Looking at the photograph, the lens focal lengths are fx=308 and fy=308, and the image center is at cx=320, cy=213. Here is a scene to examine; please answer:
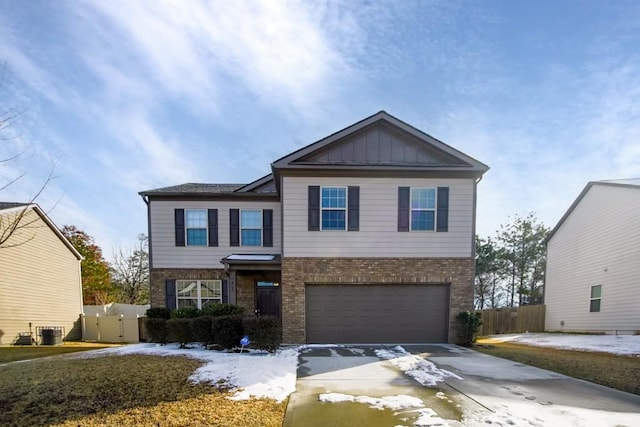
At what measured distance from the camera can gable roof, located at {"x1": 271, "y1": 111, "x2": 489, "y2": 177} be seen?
10164 millimetres

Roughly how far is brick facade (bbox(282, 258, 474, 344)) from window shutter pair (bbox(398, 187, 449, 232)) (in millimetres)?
1128

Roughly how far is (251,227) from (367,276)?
536 centimetres

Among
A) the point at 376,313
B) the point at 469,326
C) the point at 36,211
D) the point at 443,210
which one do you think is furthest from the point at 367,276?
the point at 36,211

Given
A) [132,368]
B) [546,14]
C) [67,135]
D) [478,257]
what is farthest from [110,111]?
[478,257]

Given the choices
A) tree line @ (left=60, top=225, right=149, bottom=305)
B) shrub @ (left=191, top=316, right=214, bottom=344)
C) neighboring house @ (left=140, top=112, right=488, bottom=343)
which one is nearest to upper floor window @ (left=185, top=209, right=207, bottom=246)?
shrub @ (left=191, top=316, right=214, bottom=344)

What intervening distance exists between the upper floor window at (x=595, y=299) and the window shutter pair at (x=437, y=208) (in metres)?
10.1

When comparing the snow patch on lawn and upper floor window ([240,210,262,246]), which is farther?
upper floor window ([240,210,262,246])

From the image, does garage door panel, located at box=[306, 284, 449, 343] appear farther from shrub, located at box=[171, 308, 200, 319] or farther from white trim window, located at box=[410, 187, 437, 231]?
shrub, located at box=[171, 308, 200, 319]

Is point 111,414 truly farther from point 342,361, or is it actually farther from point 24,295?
point 24,295

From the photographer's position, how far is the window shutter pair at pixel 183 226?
12406mm

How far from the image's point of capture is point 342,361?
24.7 ft

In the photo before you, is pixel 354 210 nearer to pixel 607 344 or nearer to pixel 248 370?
pixel 248 370

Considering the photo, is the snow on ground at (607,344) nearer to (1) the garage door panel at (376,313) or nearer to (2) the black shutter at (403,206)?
(1) the garage door panel at (376,313)

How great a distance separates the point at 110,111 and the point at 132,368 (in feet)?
25.9
